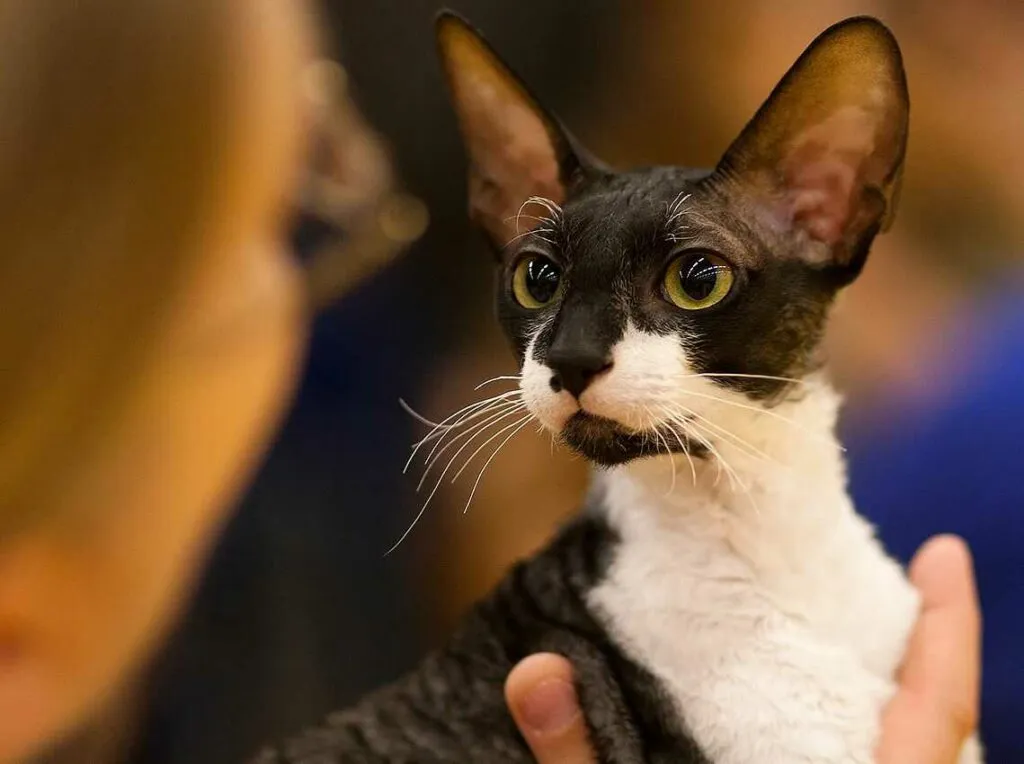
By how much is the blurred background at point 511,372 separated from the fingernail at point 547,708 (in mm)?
374

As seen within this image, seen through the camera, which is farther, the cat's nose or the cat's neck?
the cat's neck

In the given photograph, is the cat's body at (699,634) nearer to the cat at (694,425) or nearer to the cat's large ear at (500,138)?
the cat at (694,425)

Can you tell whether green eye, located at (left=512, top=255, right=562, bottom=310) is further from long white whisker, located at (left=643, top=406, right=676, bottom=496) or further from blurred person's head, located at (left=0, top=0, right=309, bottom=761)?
blurred person's head, located at (left=0, top=0, right=309, bottom=761)

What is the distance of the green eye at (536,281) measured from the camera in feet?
2.30

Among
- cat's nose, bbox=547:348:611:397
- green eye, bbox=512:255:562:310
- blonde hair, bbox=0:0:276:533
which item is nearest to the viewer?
cat's nose, bbox=547:348:611:397

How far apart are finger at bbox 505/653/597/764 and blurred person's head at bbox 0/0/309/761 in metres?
0.59

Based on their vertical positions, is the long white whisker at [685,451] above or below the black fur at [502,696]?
above

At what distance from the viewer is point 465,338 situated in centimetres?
118

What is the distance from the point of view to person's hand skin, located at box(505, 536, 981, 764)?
2.39 feet

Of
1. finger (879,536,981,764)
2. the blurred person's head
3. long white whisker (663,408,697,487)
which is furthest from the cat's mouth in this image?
the blurred person's head

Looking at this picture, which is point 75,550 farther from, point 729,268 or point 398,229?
point 729,268

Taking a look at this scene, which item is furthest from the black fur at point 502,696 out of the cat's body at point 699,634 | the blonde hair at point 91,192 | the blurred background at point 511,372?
the blonde hair at point 91,192

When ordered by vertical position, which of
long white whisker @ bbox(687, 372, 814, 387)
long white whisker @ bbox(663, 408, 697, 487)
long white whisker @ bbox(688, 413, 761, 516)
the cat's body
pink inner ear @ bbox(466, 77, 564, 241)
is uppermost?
pink inner ear @ bbox(466, 77, 564, 241)

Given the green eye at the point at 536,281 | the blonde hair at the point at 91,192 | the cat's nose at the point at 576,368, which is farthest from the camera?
the blonde hair at the point at 91,192
